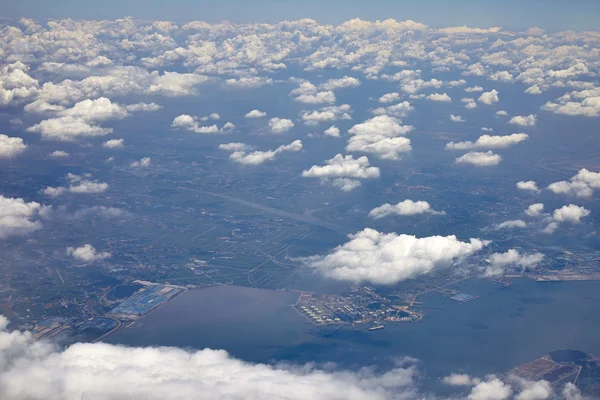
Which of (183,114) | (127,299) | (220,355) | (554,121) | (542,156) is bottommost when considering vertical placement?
(220,355)

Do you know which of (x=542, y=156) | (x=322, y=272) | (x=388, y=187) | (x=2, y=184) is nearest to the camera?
(x=322, y=272)

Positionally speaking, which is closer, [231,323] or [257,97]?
[231,323]

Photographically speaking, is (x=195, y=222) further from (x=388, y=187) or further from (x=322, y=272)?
(x=388, y=187)

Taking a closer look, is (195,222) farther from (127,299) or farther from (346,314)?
(346,314)

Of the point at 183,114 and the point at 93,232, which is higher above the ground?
the point at 183,114

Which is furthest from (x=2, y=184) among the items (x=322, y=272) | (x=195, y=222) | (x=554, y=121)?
(x=554, y=121)

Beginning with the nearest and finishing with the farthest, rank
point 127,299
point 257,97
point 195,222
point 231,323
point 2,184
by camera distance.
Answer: point 231,323 < point 127,299 < point 195,222 < point 2,184 < point 257,97
